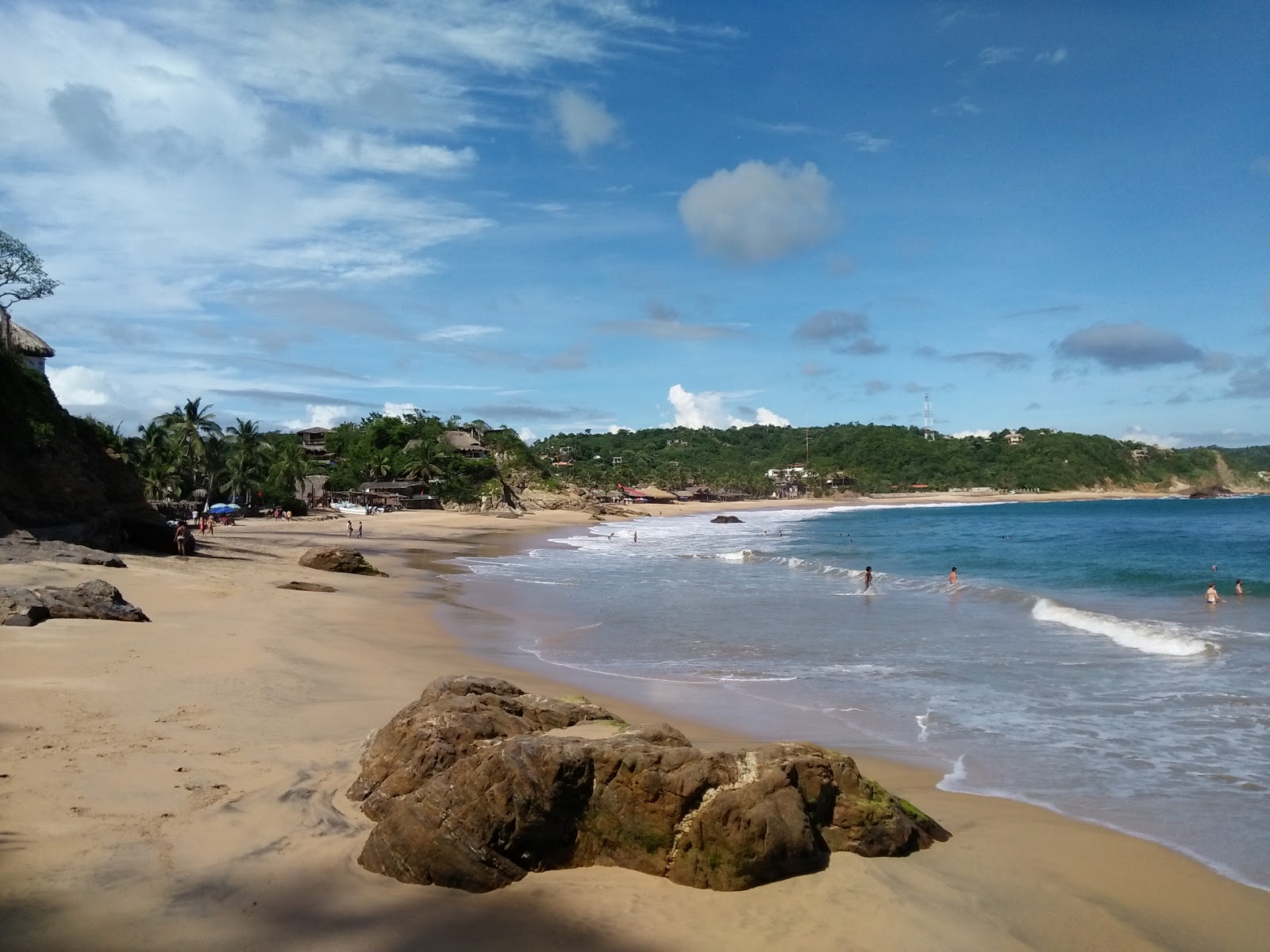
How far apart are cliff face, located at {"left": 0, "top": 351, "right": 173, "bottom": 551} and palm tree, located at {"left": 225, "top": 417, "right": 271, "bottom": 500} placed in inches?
1620

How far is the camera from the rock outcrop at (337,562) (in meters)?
27.0

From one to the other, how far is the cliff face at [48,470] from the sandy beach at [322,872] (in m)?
13.9

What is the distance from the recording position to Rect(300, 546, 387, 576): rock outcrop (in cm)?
2700

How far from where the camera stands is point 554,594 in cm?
2564

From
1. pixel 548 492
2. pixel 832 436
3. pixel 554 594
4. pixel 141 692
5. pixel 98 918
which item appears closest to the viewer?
pixel 98 918

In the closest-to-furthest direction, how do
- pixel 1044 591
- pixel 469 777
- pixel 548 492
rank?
pixel 469 777
pixel 1044 591
pixel 548 492

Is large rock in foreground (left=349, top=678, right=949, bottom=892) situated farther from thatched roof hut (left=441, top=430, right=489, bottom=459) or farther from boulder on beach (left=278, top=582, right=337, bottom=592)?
thatched roof hut (left=441, top=430, right=489, bottom=459)

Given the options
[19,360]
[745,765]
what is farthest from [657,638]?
[19,360]

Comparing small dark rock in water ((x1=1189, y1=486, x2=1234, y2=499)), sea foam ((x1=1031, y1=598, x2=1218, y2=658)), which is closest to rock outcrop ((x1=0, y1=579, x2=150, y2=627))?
sea foam ((x1=1031, y1=598, x2=1218, y2=658))

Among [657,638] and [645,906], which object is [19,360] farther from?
[645,906]

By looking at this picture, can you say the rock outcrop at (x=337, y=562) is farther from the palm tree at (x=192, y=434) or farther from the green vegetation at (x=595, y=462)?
the palm tree at (x=192, y=434)

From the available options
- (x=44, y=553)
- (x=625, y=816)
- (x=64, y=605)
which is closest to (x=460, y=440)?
(x=44, y=553)

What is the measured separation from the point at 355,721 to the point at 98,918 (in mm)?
4552

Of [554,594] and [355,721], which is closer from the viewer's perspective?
[355,721]
